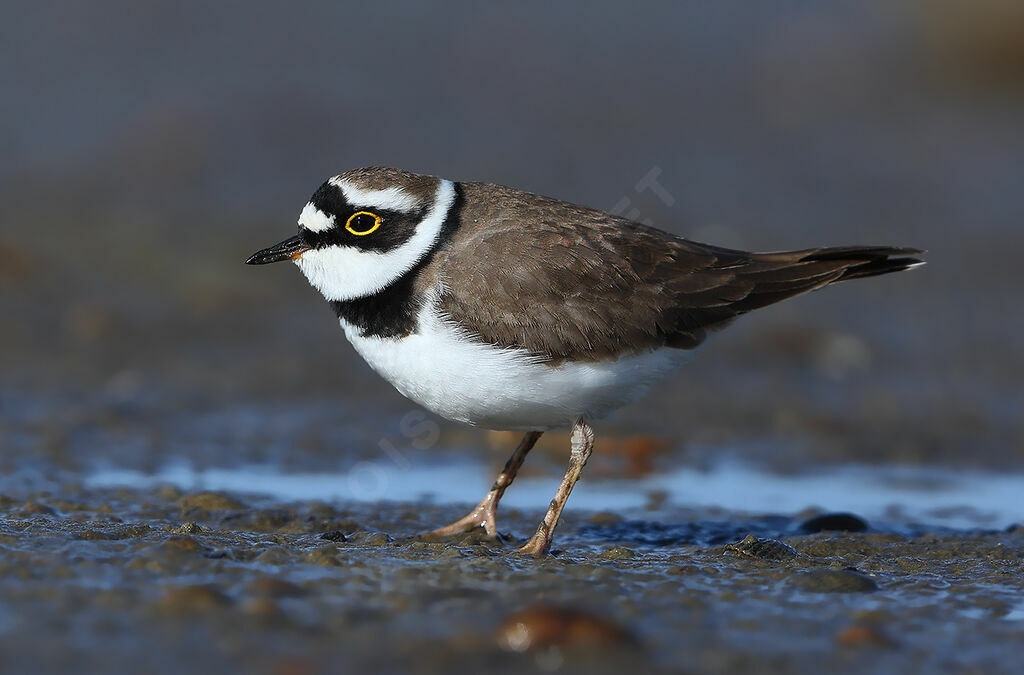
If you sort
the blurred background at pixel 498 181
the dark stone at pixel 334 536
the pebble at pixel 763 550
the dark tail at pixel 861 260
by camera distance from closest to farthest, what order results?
the pebble at pixel 763 550 → the dark stone at pixel 334 536 → the dark tail at pixel 861 260 → the blurred background at pixel 498 181

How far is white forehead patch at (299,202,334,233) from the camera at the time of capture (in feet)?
22.1

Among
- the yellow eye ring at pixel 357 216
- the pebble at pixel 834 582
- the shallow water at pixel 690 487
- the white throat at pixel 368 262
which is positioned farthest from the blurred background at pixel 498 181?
the pebble at pixel 834 582

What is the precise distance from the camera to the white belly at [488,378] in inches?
249

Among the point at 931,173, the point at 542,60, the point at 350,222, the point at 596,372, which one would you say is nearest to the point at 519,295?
the point at 596,372

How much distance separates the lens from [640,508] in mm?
7883

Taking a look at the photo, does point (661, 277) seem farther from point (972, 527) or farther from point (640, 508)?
point (972, 527)

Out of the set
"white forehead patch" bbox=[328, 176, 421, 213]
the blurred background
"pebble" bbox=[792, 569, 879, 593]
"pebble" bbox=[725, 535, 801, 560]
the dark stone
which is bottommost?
"pebble" bbox=[792, 569, 879, 593]

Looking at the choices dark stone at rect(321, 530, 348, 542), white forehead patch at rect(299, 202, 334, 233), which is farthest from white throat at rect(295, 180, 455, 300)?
dark stone at rect(321, 530, 348, 542)

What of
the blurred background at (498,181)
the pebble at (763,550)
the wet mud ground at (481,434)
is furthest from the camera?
the blurred background at (498,181)

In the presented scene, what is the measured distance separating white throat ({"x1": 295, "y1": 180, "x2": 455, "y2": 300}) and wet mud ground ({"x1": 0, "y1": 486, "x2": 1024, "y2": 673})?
4.07 feet

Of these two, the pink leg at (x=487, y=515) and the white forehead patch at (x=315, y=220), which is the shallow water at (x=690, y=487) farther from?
→ the white forehead patch at (x=315, y=220)

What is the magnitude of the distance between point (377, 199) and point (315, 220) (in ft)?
1.12

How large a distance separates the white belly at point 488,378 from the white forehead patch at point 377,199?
2.05 ft

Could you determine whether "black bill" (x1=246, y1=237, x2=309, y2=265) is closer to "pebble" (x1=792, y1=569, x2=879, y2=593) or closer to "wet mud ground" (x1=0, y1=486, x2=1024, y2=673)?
"wet mud ground" (x1=0, y1=486, x2=1024, y2=673)
